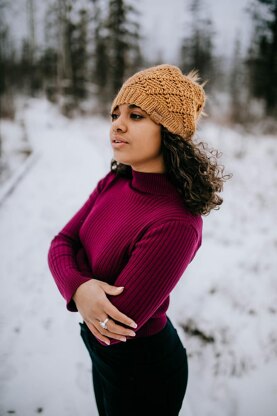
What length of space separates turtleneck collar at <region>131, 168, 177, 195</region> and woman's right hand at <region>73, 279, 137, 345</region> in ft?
1.57

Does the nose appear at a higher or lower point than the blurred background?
higher

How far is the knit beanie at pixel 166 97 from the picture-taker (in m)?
1.26

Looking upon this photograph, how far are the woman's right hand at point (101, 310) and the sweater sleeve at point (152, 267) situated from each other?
0.10 ft

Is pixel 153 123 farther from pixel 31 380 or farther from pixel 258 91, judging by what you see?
pixel 258 91

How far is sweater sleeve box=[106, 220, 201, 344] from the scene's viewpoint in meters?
1.05

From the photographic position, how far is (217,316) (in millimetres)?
3088

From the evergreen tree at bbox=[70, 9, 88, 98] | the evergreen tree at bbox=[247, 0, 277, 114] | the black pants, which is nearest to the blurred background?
the black pants

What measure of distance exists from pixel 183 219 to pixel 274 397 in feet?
7.66

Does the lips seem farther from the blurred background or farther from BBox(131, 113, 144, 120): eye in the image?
the blurred background

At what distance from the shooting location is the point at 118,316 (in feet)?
3.43

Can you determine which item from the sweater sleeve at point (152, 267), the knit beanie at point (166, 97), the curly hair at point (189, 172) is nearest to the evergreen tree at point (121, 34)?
the knit beanie at point (166, 97)

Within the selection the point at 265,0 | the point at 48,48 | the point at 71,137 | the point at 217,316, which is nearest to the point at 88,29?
the point at 48,48

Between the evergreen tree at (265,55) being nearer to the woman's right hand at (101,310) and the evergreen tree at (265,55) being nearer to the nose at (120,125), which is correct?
the nose at (120,125)

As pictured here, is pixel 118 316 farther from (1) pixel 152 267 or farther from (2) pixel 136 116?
(2) pixel 136 116
